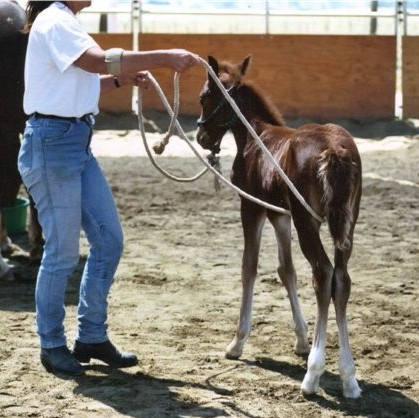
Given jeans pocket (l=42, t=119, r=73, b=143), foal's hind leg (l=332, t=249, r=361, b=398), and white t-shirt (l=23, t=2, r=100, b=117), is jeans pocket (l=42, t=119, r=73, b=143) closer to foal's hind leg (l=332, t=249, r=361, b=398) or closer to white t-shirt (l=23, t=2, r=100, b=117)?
white t-shirt (l=23, t=2, r=100, b=117)

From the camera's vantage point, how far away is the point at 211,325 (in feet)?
22.5

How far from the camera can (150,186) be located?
11.9 meters

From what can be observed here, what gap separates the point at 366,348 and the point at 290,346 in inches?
17.3

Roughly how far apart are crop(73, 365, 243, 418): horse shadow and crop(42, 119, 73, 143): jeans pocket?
4.14 feet

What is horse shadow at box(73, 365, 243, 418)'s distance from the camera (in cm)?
522

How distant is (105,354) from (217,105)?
1642 millimetres

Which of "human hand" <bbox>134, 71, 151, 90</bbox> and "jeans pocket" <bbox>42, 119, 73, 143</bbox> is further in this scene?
"human hand" <bbox>134, 71, 151, 90</bbox>

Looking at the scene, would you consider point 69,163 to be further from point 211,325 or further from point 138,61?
point 211,325

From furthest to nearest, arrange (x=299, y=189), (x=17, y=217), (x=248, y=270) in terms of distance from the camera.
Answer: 1. (x=17, y=217)
2. (x=248, y=270)
3. (x=299, y=189)

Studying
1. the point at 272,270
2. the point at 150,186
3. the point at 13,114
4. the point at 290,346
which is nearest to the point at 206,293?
the point at 272,270

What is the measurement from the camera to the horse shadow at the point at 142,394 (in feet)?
17.1

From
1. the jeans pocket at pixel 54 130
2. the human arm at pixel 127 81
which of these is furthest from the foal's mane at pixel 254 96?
the jeans pocket at pixel 54 130

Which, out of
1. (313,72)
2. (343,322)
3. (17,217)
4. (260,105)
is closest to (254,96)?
(260,105)

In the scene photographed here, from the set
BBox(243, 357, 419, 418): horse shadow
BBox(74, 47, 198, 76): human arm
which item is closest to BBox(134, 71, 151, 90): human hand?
BBox(74, 47, 198, 76): human arm
